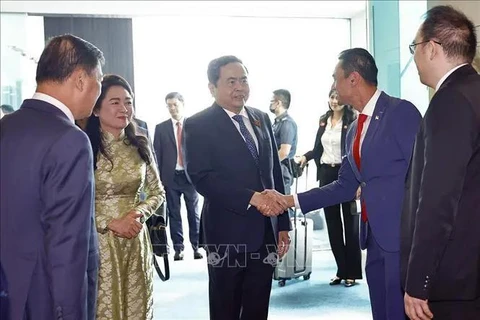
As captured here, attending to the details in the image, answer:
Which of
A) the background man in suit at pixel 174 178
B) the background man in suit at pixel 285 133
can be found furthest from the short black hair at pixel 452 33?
the background man in suit at pixel 174 178

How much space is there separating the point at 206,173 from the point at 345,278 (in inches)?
103

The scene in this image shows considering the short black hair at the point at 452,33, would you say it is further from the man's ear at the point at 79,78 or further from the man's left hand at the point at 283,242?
the man's left hand at the point at 283,242

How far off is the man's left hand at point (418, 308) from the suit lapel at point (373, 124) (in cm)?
73

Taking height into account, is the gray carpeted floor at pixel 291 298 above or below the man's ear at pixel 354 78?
below

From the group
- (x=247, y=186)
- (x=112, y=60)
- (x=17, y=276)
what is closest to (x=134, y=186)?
(x=247, y=186)

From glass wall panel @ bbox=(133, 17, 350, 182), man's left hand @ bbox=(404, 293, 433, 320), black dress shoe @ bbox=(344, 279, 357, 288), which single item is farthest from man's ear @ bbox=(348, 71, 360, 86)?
glass wall panel @ bbox=(133, 17, 350, 182)

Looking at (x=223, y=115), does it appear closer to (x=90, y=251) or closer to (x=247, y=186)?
(x=247, y=186)

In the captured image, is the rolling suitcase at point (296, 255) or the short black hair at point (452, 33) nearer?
the short black hair at point (452, 33)

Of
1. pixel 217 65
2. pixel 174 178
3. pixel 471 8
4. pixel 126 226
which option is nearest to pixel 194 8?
pixel 174 178

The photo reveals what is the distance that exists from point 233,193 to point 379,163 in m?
0.70

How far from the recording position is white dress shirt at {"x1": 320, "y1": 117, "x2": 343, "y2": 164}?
16.3 ft

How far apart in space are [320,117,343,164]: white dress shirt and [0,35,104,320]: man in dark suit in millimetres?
3479

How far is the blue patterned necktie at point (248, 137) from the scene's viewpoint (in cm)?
276

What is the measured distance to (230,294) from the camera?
275 centimetres
